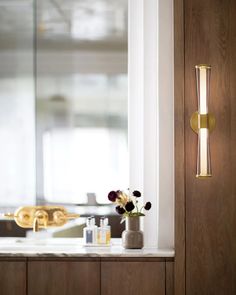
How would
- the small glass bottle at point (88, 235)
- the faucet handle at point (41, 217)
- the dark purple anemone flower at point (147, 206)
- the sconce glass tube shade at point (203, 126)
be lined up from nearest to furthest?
1. the sconce glass tube shade at point (203, 126)
2. the dark purple anemone flower at point (147, 206)
3. the small glass bottle at point (88, 235)
4. the faucet handle at point (41, 217)

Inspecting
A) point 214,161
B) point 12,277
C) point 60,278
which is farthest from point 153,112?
point 12,277

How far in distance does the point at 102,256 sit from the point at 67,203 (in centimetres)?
54

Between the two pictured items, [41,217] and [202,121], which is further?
[41,217]

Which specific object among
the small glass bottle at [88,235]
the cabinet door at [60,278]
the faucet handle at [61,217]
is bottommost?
the cabinet door at [60,278]

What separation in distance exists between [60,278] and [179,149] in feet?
2.80

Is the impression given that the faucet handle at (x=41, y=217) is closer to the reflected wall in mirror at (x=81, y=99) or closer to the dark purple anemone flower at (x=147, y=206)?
the reflected wall in mirror at (x=81, y=99)

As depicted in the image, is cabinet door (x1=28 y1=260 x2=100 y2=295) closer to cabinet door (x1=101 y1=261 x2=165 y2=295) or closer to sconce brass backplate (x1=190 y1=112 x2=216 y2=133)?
cabinet door (x1=101 y1=261 x2=165 y2=295)

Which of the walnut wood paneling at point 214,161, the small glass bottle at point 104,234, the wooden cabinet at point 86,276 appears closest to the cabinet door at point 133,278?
the wooden cabinet at point 86,276

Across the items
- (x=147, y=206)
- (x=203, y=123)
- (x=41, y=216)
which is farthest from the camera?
(x=41, y=216)

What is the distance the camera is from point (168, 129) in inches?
137

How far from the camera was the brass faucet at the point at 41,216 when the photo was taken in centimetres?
370

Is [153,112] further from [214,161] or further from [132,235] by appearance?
[132,235]

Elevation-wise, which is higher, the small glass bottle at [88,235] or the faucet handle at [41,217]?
the faucet handle at [41,217]

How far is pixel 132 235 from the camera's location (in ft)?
11.3
